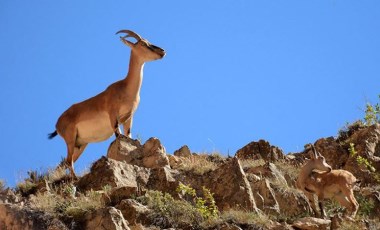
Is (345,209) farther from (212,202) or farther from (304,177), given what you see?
(212,202)

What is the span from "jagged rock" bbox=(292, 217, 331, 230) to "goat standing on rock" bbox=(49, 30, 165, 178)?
6.61 m

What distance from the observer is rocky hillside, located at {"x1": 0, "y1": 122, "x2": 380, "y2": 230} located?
50.1 ft

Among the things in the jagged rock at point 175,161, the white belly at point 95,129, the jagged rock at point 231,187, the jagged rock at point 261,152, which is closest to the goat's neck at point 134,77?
the white belly at point 95,129

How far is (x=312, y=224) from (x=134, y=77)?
25.6 ft

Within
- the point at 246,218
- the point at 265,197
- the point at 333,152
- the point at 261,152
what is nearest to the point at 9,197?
the point at 246,218

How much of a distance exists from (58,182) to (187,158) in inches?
111

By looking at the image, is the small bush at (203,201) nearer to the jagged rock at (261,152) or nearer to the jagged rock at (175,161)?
the jagged rock at (175,161)

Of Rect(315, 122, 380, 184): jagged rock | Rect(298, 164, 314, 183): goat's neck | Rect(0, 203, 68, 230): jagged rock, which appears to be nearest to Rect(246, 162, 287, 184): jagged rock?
Rect(298, 164, 314, 183): goat's neck

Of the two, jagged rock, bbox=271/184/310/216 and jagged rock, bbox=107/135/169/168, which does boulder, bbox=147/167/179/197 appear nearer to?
jagged rock, bbox=107/135/169/168

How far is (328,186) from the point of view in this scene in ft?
52.7

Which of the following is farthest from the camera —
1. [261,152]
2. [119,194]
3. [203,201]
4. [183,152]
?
[183,152]

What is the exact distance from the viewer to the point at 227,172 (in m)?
16.9

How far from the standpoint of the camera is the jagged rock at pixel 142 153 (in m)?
18.3

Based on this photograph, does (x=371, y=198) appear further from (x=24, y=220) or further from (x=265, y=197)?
(x=24, y=220)
